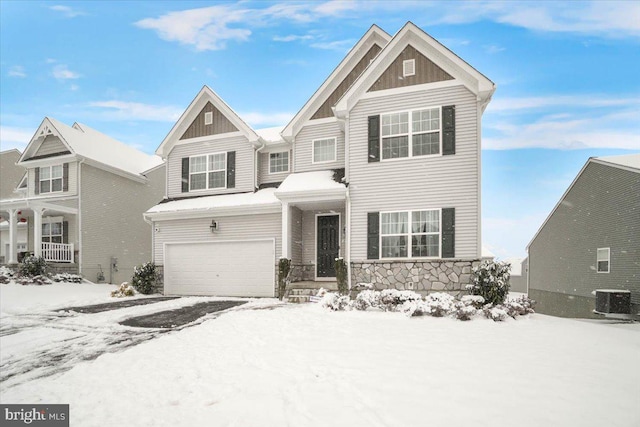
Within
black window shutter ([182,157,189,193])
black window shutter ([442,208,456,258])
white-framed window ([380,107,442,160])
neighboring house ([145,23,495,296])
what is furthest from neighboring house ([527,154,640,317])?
black window shutter ([182,157,189,193])

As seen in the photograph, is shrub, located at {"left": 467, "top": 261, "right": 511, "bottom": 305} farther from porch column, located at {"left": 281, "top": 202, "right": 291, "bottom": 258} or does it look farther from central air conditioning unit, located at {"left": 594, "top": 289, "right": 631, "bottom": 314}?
central air conditioning unit, located at {"left": 594, "top": 289, "right": 631, "bottom": 314}

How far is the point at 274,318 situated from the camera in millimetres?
8172

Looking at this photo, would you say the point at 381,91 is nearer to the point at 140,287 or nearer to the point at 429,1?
the point at 429,1

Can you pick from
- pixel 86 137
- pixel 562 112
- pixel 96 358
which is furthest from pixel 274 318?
pixel 86 137

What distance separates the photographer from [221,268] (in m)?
14.1

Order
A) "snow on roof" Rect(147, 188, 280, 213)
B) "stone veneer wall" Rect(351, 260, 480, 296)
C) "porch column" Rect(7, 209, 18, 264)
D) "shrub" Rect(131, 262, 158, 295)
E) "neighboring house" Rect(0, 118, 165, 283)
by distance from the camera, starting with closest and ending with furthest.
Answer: "stone veneer wall" Rect(351, 260, 480, 296) → "snow on roof" Rect(147, 188, 280, 213) → "shrub" Rect(131, 262, 158, 295) → "porch column" Rect(7, 209, 18, 264) → "neighboring house" Rect(0, 118, 165, 283)

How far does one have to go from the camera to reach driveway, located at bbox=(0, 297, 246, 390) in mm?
5770

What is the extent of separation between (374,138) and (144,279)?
10865 mm

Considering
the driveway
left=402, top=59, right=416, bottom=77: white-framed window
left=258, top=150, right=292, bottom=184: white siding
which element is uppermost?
left=402, top=59, right=416, bottom=77: white-framed window

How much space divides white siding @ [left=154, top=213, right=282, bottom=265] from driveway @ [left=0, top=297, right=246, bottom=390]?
3.15 meters

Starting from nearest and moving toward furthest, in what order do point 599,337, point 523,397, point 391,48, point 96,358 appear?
point 523,397 → point 96,358 → point 599,337 → point 391,48

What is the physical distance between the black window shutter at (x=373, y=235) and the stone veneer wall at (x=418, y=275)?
299 mm

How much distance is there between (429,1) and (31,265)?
63.1 ft

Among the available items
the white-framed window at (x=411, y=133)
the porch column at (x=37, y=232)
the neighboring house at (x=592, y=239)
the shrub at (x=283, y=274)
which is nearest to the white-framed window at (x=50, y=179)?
the porch column at (x=37, y=232)
